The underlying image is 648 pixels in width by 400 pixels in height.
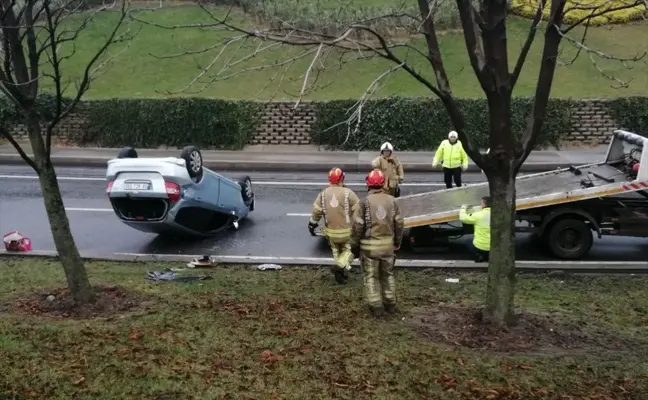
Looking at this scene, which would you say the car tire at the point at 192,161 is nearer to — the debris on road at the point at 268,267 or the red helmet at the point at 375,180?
the debris on road at the point at 268,267

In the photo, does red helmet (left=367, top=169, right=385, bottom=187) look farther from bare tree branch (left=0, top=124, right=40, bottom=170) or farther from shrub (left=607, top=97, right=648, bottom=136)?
shrub (left=607, top=97, right=648, bottom=136)

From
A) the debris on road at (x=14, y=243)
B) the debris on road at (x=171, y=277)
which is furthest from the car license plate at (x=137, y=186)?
the debris on road at (x=14, y=243)

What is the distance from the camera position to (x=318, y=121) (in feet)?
74.9

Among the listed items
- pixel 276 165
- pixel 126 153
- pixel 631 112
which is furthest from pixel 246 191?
pixel 631 112

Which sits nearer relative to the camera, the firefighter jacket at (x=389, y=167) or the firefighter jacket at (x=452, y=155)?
the firefighter jacket at (x=389, y=167)

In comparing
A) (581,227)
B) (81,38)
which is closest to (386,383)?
(581,227)

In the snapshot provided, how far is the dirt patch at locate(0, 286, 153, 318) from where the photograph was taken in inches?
317

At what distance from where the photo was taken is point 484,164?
7094 mm

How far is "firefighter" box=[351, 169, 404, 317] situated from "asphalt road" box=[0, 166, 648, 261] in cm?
394

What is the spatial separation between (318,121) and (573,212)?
12348 mm

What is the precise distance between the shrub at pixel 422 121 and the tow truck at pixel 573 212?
30.9 ft

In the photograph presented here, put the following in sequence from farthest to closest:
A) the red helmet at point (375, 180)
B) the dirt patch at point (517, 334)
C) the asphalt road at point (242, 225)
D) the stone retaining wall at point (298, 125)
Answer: the stone retaining wall at point (298, 125) → the asphalt road at point (242, 225) → the red helmet at point (375, 180) → the dirt patch at point (517, 334)

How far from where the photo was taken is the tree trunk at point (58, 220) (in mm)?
8047

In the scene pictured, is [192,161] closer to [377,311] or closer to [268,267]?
[268,267]
